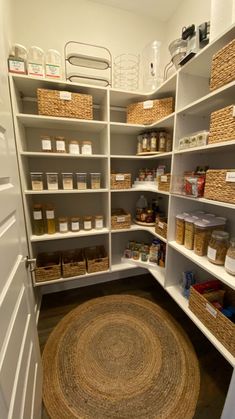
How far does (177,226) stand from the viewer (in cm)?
150

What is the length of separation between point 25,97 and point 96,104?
0.65 m

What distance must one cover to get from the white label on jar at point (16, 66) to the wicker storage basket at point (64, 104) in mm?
159

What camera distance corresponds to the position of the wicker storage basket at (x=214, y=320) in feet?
3.29

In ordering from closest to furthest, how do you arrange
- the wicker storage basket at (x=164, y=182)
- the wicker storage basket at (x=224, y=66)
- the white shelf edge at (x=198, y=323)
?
the wicker storage basket at (x=224, y=66), the white shelf edge at (x=198, y=323), the wicker storage basket at (x=164, y=182)

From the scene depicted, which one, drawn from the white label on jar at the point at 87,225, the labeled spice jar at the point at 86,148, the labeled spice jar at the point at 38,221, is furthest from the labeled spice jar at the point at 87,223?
the labeled spice jar at the point at 86,148

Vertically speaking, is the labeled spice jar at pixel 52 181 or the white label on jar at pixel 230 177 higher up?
the white label on jar at pixel 230 177

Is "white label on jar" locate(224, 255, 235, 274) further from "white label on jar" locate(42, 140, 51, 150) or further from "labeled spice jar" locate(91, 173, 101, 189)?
"white label on jar" locate(42, 140, 51, 150)

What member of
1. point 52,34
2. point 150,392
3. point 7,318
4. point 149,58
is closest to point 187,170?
point 149,58

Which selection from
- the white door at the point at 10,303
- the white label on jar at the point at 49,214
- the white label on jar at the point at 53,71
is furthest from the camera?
the white label on jar at the point at 49,214

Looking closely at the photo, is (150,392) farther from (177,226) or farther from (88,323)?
(177,226)

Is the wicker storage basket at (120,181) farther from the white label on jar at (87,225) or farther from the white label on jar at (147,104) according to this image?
the white label on jar at (147,104)

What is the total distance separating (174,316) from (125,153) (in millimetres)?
1710

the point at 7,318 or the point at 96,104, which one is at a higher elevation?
the point at 96,104

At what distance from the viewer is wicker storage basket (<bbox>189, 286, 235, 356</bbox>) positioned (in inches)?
39.5
